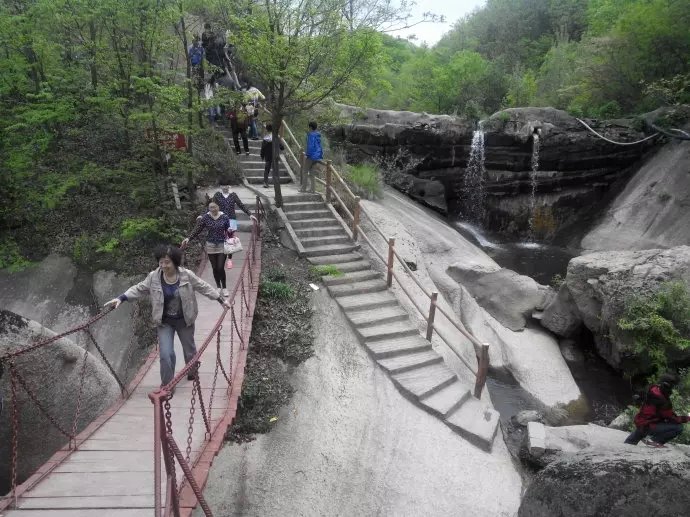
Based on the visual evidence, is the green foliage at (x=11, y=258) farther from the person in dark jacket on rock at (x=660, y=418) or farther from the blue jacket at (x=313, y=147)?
the person in dark jacket on rock at (x=660, y=418)

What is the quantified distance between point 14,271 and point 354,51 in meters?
8.93

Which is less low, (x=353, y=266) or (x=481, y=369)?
(x=353, y=266)

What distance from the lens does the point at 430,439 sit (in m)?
7.48

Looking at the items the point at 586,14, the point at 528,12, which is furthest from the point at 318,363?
the point at 528,12

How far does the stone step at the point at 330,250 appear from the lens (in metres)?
10.6

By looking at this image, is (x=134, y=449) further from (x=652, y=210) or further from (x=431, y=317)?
(x=652, y=210)

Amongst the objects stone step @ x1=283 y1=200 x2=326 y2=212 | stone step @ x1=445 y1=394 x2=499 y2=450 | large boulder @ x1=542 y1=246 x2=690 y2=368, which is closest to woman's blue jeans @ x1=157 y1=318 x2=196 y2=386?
stone step @ x1=445 y1=394 x2=499 y2=450

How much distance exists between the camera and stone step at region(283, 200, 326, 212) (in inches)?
458

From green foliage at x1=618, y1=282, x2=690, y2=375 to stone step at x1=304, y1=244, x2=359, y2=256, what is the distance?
244 inches

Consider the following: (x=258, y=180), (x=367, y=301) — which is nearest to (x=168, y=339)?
(x=367, y=301)

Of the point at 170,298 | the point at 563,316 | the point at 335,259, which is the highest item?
the point at 170,298

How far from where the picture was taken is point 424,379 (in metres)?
8.45

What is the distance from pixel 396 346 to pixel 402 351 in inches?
6.1

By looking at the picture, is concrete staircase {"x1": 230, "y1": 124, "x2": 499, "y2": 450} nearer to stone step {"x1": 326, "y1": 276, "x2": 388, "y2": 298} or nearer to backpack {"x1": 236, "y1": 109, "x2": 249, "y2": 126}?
stone step {"x1": 326, "y1": 276, "x2": 388, "y2": 298}
